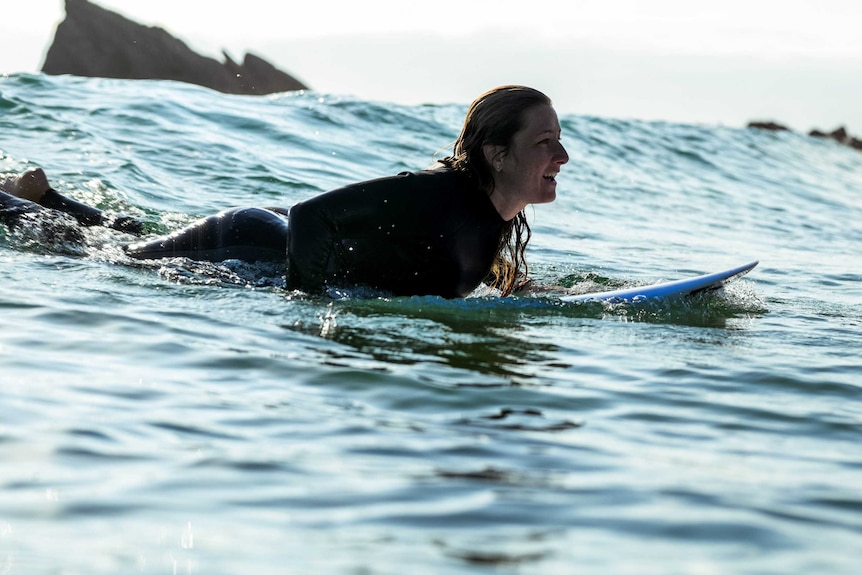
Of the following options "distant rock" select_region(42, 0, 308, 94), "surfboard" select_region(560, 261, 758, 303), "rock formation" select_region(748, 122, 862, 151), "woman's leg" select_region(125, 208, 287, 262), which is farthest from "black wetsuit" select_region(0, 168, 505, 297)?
"rock formation" select_region(748, 122, 862, 151)

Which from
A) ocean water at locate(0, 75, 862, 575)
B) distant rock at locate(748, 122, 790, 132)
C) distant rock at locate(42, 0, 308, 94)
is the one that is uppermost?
distant rock at locate(748, 122, 790, 132)

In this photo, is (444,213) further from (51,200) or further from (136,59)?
(136,59)

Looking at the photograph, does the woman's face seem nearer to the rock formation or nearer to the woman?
the woman

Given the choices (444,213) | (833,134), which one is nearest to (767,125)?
(833,134)

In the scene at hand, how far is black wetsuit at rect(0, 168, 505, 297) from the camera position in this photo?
580cm

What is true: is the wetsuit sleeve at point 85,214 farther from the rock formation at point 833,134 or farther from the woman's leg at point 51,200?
the rock formation at point 833,134

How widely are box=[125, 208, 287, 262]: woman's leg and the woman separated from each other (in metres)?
0.73

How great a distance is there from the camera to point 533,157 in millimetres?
6098

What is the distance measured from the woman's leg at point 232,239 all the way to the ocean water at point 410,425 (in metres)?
0.18

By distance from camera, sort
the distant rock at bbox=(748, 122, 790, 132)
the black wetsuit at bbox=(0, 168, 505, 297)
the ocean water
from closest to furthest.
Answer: the ocean water → the black wetsuit at bbox=(0, 168, 505, 297) → the distant rock at bbox=(748, 122, 790, 132)

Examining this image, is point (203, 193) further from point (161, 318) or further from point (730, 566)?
point (730, 566)

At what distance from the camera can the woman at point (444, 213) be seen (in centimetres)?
582

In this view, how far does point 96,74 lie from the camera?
46750mm

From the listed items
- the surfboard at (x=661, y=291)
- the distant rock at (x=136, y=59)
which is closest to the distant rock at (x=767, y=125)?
the distant rock at (x=136, y=59)
